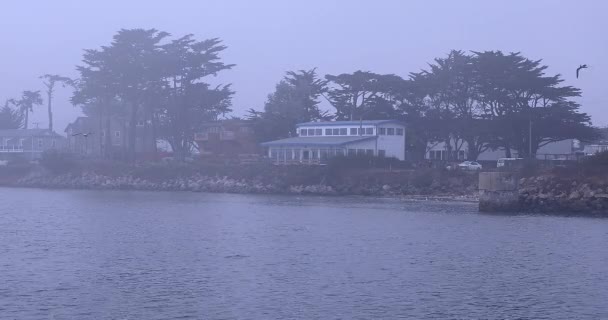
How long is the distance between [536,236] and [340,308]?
62.7 feet

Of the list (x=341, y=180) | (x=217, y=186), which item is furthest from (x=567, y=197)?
(x=217, y=186)

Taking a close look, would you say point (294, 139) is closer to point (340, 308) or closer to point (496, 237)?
point (496, 237)

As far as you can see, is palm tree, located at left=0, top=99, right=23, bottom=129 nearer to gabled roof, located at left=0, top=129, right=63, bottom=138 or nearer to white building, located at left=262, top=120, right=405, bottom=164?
gabled roof, located at left=0, top=129, right=63, bottom=138

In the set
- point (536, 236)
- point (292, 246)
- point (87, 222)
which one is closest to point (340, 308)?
point (292, 246)

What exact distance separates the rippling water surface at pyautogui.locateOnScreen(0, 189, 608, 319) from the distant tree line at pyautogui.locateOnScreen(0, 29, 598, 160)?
27.4 metres

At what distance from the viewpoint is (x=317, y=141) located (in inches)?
3238

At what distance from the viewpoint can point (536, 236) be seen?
39125 millimetres

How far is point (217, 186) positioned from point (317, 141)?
10.6 meters

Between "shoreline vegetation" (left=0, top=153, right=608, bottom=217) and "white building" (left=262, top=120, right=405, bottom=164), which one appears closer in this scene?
"shoreline vegetation" (left=0, top=153, right=608, bottom=217)

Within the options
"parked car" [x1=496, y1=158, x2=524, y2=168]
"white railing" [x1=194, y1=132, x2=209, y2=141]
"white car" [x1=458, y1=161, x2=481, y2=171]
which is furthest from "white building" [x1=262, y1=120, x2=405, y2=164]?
"parked car" [x1=496, y1=158, x2=524, y2=168]

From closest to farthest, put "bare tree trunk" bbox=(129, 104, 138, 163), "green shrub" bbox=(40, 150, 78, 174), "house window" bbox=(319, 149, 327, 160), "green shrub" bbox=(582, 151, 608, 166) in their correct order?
"green shrub" bbox=(582, 151, 608, 166), "house window" bbox=(319, 149, 327, 160), "bare tree trunk" bbox=(129, 104, 138, 163), "green shrub" bbox=(40, 150, 78, 174)

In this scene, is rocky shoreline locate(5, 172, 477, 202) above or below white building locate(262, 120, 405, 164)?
below

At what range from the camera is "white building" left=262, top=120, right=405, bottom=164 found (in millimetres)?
79562

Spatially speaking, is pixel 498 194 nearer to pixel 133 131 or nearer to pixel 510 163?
pixel 510 163
